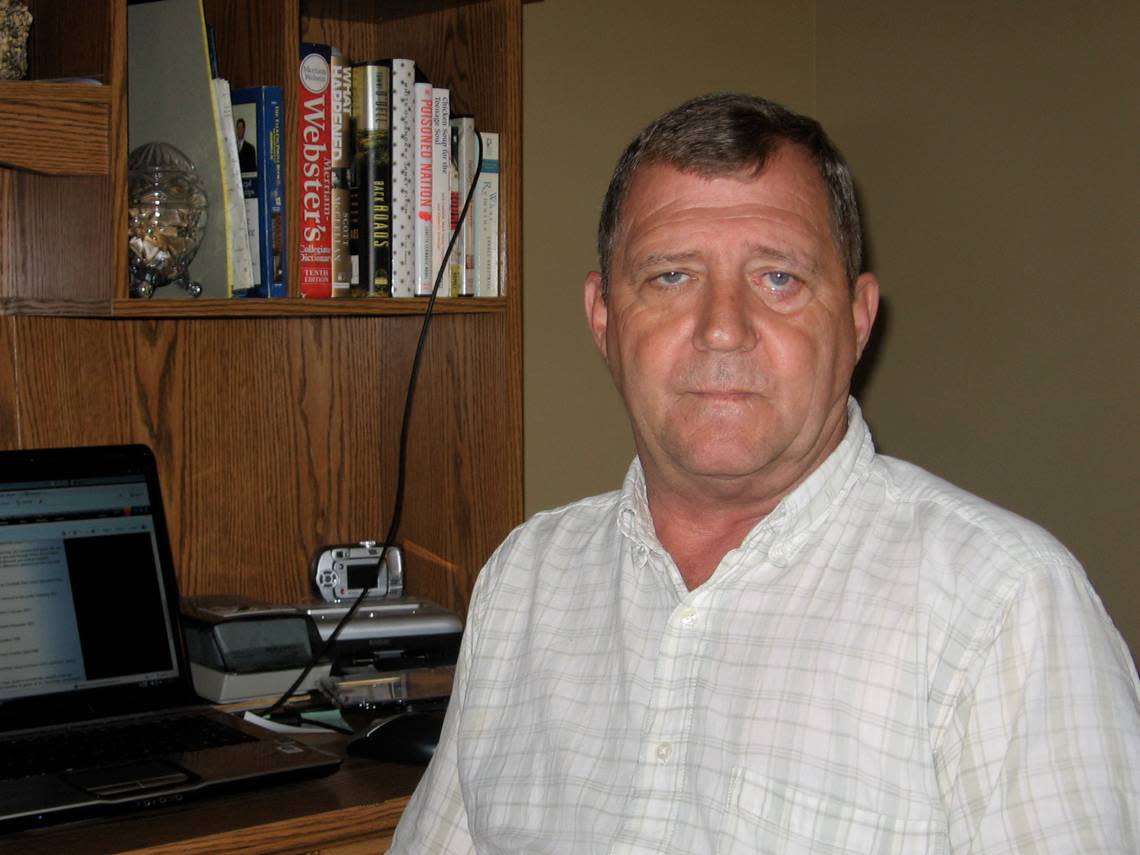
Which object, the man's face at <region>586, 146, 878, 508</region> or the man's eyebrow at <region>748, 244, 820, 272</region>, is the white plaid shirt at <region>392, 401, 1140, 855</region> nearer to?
the man's face at <region>586, 146, 878, 508</region>

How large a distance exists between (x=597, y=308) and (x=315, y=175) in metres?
0.57

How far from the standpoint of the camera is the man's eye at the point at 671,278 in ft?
4.29

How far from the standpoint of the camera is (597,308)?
1.48m

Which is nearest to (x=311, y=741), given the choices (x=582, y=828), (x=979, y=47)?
(x=582, y=828)

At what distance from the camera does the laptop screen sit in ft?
5.54

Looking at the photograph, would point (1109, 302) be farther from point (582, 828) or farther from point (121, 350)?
point (121, 350)

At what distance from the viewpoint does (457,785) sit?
1410mm

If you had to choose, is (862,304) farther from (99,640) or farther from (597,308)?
(99,640)

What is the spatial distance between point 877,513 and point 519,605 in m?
0.41

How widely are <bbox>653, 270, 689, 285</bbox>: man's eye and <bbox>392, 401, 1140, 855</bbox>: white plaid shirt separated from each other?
0.22m

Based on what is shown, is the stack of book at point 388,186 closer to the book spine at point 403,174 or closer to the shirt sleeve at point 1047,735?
the book spine at point 403,174

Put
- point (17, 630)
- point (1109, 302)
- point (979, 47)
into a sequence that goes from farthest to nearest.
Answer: point (979, 47), point (1109, 302), point (17, 630)

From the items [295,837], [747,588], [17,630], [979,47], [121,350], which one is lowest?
[295,837]

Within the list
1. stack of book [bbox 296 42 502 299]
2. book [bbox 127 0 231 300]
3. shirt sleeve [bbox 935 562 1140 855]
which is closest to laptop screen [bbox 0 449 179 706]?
book [bbox 127 0 231 300]
